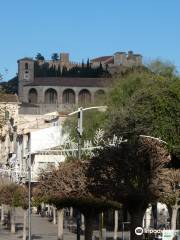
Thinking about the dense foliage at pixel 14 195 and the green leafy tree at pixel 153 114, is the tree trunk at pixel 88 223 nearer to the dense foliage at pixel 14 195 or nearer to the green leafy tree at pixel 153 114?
the green leafy tree at pixel 153 114

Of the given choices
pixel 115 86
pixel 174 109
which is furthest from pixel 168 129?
pixel 115 86

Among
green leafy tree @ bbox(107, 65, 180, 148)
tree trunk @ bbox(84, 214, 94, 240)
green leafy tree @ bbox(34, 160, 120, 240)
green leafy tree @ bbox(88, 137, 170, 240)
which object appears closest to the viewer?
green leafy tree @ bbox(88, 137, 170, 240)

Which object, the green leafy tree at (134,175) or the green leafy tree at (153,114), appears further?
the green leafy tree at (153,114)

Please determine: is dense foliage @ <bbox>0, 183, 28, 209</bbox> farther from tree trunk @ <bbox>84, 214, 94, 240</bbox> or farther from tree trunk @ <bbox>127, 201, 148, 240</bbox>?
tree trunk @ <bbox>127, 201, 148, 240</bbox>

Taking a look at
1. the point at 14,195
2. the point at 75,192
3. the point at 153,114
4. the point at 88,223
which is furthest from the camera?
the point at 14,195

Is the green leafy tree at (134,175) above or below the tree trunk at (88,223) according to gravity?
above

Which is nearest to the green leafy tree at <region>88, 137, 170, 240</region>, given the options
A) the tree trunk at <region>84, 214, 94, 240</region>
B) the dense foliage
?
the tree trunk at <region>84, 214, 94, 240</region>

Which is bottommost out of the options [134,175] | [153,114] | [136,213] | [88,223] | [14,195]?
[88,223]

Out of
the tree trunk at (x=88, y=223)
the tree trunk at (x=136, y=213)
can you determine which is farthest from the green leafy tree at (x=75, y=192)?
the tree trunk at (x=136, y=213)

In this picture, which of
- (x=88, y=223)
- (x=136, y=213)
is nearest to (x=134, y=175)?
(x=136, y=213)

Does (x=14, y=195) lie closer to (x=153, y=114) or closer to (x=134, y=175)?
(x=153, y=114)

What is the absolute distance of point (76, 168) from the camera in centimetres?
3706

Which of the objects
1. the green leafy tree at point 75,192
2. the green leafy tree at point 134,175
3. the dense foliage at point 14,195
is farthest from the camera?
the dense foliage at point 14,195

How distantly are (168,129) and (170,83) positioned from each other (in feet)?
24.6
